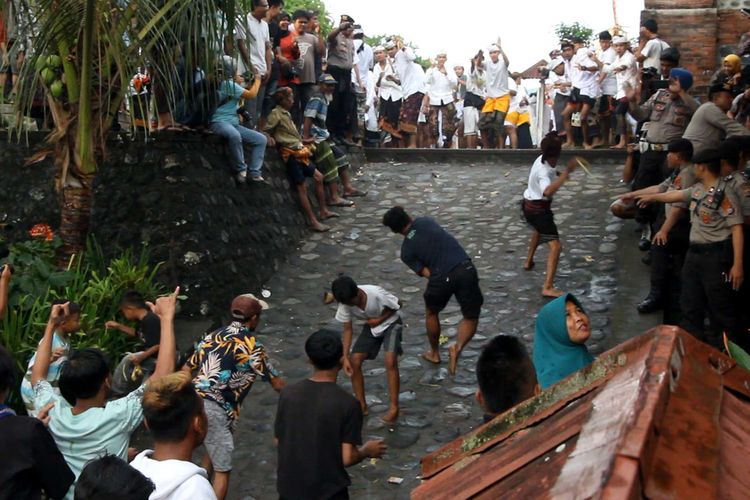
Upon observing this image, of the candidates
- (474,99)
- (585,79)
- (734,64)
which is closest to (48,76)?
(734,64)

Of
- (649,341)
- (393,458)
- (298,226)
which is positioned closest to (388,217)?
(393,458)

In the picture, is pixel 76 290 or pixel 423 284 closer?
pixel 76 290

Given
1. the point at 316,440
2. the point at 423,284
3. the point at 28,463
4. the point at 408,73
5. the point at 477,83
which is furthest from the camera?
the point at 477,83

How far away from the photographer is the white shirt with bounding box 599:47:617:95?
1473 cm

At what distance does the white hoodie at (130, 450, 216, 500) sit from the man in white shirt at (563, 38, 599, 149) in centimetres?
1224

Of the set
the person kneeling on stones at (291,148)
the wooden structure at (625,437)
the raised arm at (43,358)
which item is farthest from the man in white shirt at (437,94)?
the wooden structure at (625,437)

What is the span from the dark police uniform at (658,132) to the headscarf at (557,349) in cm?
513

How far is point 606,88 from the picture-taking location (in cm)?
1484

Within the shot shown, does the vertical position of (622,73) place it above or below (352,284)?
above

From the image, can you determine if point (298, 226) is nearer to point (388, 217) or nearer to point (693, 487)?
point (388, 217)

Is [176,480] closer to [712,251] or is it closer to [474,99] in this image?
[712,251]

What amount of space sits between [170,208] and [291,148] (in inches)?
104

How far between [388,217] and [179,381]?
423 centimetres

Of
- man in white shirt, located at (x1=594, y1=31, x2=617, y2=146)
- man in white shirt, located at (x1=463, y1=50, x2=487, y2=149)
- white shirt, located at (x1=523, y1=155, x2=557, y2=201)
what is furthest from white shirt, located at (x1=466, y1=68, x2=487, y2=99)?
white shirt, located at (x1=523, y1=155, x2=557, y2=201)
